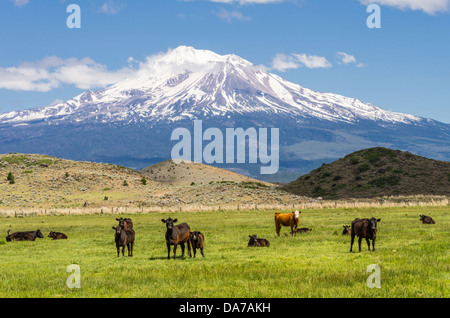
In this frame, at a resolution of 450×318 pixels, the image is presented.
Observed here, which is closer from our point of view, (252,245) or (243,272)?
(243,272)

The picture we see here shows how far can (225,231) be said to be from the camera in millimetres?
38875

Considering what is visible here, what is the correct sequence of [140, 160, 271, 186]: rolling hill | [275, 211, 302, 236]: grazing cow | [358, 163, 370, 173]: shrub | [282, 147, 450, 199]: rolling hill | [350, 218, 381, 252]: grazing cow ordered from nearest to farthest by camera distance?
1. [350, 218, 381, 252]: grazing cow
2. [275, 211, 302, 236]: grazing cow
3. [282, 147, 450, 199]: rolling hill
4. [358, 163, 370, 173]: shrub
5. [140, 160, 271, 186]: rolling hill

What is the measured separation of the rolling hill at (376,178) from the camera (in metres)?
98.6

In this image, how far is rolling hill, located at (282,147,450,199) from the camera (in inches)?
3883

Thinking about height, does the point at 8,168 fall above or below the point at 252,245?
above

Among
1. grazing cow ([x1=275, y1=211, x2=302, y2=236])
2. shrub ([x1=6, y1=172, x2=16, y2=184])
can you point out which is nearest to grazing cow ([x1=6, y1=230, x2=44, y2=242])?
grazing cow ([x1=275, y1=211, x2=302, y2=236])

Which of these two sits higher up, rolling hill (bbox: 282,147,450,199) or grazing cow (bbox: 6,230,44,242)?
rolling hill (bbox: 282,147,450,199)

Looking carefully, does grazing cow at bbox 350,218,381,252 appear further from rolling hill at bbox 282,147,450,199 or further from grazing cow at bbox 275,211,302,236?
rolling hill at bbox 282,147,450,199

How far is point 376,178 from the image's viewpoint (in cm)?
10581

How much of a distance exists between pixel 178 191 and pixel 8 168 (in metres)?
39.9

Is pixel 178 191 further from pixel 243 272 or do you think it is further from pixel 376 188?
pixel 243 272

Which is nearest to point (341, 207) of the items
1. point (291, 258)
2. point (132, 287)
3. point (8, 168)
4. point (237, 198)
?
point (237, 198)

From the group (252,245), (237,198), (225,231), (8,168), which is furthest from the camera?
(8,168)
